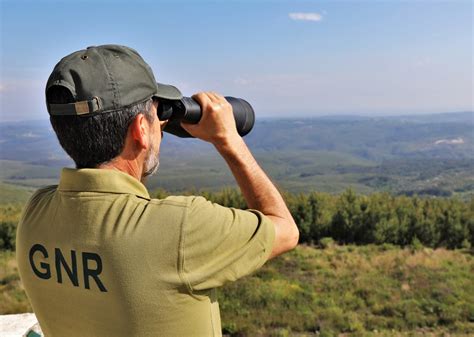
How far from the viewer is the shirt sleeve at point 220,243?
1.06 m

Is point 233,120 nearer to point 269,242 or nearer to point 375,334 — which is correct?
point 269,242

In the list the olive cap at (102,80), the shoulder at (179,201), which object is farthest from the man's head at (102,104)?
the shoulder at (179,201)

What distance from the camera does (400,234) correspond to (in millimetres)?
15414

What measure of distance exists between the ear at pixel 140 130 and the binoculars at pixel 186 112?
0.51 ft

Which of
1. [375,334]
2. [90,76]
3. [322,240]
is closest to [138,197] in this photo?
[90,76]

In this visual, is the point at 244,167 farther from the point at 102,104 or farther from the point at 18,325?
the point at 18,325

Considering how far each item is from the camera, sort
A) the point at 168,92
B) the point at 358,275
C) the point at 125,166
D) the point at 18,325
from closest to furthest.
→ the point at 125,166
the point at 168,92
the point at 18,325
the point at 358,275

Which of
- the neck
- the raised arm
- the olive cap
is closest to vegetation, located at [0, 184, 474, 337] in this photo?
the raised arm

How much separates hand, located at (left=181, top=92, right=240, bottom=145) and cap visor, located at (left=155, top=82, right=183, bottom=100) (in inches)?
2.6

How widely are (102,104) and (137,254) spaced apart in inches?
13.2

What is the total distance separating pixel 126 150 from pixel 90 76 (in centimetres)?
18

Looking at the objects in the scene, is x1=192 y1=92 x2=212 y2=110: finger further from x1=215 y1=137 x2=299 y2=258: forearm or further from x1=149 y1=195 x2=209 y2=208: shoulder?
x1=149 y1=195 x2=209 y2=208: shoulder

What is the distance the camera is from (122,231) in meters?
1.05

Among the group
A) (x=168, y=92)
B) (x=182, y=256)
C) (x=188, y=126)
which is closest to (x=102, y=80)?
(x=168, y=92)
